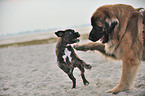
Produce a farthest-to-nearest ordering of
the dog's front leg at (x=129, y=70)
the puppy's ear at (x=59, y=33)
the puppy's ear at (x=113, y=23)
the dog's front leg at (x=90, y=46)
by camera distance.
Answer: the dog's front leg at (x=90, y=46), the puppy's ear at (x=59, y=33), the dog's front leg at (x=129, y=70), the puppy's ear at (x=113, y=23)

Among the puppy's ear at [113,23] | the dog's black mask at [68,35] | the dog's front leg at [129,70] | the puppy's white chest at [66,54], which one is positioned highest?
the puppy's ear at [113,23]

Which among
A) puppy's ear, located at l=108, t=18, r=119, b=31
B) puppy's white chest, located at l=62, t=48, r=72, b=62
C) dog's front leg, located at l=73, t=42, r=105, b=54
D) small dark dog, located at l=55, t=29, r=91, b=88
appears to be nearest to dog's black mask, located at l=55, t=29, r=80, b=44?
small dark dog, located at l=55, t=29, r=91, b=88

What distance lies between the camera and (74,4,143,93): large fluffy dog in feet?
8.53

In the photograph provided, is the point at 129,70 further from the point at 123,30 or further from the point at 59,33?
the point at 59,33

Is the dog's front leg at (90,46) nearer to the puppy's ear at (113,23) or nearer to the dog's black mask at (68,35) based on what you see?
the dog's black mask at (68,35)

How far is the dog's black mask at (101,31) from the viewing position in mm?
2610

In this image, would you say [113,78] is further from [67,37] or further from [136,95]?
[67,37]

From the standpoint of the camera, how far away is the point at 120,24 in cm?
267

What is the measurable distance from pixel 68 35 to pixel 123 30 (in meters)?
1.23

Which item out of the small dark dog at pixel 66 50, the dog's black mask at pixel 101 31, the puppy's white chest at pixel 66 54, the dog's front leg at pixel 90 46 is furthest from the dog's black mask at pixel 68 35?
the dog's black mask at pixel 101 31

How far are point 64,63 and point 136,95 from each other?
160 centimetres

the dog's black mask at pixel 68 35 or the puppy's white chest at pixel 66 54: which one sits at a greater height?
the dog's black mask at pixel 68 35

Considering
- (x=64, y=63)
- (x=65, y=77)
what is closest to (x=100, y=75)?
(x=65, y=77)

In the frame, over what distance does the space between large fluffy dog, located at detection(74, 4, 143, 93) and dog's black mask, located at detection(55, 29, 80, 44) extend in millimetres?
664
